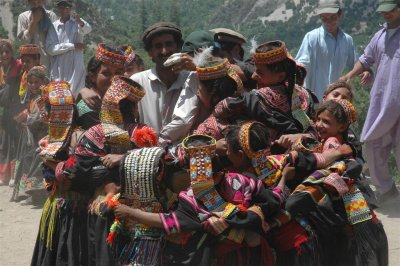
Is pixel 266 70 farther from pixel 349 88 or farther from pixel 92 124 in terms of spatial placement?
pixel 92 124

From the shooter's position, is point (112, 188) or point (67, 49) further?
point (67, 49)

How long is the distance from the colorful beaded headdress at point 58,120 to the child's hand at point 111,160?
0.51 meters

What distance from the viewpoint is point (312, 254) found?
3744mm

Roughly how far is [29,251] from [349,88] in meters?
3.70

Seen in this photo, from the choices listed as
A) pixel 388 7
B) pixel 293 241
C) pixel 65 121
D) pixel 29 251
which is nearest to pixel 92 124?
pixel 65 121

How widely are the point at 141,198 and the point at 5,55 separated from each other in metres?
7.06

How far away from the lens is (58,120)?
4438 millimetres

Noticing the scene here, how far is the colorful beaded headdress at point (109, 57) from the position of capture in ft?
14.9

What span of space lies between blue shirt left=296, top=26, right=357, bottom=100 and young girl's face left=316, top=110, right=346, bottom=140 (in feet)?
14.3

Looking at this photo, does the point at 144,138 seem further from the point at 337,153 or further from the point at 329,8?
the point at 329,8

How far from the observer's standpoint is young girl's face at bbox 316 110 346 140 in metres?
3.96

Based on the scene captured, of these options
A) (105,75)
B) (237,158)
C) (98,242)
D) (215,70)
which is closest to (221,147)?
(237,158)

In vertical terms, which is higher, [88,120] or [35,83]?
[88,120]

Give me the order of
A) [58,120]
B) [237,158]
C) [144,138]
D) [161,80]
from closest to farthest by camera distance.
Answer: [237,158] < [144,138] < [58,120] < [161,80]
